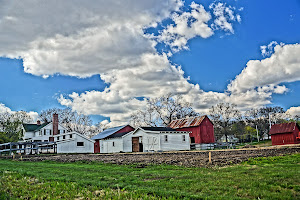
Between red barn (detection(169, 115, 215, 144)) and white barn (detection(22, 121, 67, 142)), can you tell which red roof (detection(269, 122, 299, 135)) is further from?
white barn (detection(22, 121, 67, 142))

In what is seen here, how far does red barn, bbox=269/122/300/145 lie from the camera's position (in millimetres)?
48081

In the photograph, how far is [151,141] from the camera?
4431 cm

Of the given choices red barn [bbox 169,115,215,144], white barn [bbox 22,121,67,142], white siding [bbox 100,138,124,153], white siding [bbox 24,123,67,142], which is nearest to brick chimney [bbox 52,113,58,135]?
white barn [bbox 22,121,67,142]

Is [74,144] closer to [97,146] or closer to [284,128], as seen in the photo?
[97,146]

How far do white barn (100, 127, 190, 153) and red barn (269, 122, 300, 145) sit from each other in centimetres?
1690

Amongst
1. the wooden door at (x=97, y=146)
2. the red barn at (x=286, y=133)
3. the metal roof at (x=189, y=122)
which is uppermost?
the metal roof at (x=189, y=122)

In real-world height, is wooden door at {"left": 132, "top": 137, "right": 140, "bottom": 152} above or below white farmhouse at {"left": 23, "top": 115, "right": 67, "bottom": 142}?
below

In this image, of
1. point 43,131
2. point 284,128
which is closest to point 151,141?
point 284,128

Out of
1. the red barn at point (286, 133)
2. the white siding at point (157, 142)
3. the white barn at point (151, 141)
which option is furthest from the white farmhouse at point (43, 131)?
the red barn at point (286, 133)

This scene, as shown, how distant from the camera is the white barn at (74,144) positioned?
52.6m

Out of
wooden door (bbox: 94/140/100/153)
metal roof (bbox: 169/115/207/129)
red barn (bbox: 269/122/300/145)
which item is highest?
metal roof (bbox: 169/115/207/129)

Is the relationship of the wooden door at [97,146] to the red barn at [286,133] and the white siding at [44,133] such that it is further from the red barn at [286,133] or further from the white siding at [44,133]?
the red barn at [286,133]

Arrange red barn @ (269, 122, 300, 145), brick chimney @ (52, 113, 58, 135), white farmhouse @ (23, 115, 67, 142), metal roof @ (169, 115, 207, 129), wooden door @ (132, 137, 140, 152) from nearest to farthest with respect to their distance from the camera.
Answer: wooden door @ (132, 137, 140, 152) < red barn @ (269, 122, 300, 145) < metal roof @ (169, 115, 207, 129) < brick chimney @ (52, 113, 58, 135) < white farmhouse @ (23, 115, 67, 142)

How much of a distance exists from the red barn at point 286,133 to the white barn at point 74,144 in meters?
34.8
